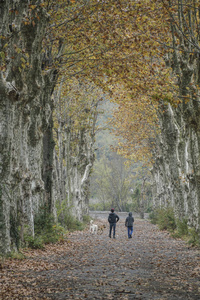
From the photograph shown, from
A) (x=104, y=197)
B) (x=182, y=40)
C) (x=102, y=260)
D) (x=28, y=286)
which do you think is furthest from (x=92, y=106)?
(x=104, y=197)

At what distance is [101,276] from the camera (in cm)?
807

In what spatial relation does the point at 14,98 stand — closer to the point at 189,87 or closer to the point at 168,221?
the point at 189,87

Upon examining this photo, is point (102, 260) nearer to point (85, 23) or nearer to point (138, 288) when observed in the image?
point (138, 288)

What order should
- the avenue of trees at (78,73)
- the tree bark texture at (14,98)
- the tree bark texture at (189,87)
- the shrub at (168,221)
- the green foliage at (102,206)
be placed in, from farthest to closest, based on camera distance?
the green foliage at (102,206), the shrub at (168,221), the tree bark texture at (189,87), the avenue of trees at (78,73), the tree bark texture at (14,98)

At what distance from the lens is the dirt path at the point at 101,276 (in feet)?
20.3

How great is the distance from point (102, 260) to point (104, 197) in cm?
6588

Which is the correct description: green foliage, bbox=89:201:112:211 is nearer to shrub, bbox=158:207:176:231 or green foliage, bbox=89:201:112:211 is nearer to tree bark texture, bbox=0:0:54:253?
shrub, bbox=158:207:176:231

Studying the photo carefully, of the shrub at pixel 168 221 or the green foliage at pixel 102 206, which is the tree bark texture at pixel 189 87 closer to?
the shrub at pixel 168 221

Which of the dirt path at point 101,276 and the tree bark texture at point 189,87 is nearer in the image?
the dirt path at point 101,276

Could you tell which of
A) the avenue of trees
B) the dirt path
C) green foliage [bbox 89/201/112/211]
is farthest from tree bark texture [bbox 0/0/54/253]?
green foliage [bbox 89/201/112/211]

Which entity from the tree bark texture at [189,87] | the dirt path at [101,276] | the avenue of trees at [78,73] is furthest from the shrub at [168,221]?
the dirt path at [101,276]

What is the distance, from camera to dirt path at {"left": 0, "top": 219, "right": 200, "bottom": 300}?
619cm

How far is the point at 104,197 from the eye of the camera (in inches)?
3014

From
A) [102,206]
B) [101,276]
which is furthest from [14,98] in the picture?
[102,206]
